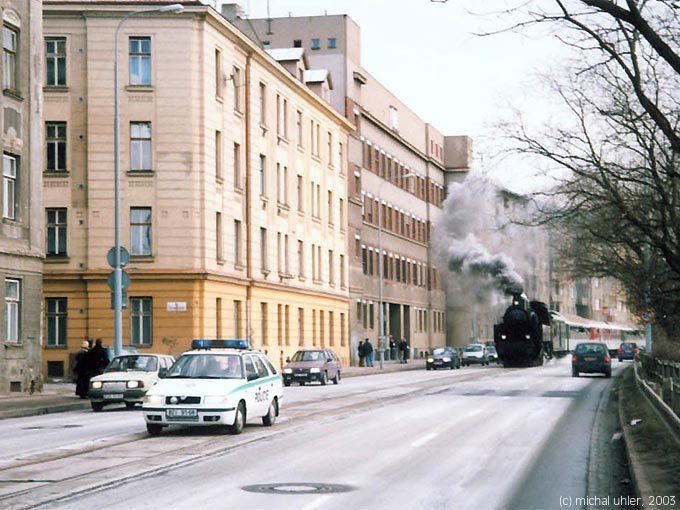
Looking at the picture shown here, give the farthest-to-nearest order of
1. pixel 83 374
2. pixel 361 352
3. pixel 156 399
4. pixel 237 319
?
pixel 361 352, pixel 237 319, pixel 83 374, pixel 156 399

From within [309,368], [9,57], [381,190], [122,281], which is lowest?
[309,368]

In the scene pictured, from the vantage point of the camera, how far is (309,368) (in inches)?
1914

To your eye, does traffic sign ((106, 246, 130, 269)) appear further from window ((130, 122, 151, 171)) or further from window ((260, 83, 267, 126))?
window ((260, 83, 267, 126))

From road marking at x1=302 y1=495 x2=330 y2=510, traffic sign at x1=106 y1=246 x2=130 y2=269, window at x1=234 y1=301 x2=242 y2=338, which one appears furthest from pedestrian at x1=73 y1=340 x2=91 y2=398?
road marking at x1=302 y1=495 x2=330 y2=510

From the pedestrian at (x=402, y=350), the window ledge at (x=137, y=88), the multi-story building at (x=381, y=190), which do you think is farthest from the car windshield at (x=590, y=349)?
the pedestrian at (x=402, y=350)

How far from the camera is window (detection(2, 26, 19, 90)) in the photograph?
123 feet

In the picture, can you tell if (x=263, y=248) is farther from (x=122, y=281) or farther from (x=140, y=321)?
(x=122, y=281)

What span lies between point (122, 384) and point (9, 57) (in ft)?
40.3

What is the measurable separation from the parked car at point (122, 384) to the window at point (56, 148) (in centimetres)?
2137

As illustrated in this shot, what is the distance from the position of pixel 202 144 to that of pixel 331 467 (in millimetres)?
37181

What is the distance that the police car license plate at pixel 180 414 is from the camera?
68.6 ft

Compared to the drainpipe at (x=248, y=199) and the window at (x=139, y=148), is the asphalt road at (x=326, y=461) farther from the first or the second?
the drainpipe at (x=248, y=199)

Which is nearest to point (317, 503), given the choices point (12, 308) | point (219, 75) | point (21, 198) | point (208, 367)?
point (208, 367)

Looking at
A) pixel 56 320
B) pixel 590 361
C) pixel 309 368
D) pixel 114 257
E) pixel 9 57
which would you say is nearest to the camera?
pixel 114 257
